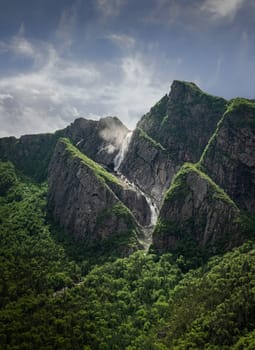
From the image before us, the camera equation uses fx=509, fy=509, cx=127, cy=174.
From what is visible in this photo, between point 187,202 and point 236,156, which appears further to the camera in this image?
point 236,156

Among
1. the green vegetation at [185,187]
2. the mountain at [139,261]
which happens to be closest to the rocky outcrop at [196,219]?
the green vegetation at [185,187]

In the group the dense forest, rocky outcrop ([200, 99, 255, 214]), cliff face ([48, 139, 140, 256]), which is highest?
rocky outcrop ([200, 99, 255, 214])

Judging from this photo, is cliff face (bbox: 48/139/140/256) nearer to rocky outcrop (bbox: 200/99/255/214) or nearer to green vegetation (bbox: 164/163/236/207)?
green vegetation (bbox: 164/163/236/207)

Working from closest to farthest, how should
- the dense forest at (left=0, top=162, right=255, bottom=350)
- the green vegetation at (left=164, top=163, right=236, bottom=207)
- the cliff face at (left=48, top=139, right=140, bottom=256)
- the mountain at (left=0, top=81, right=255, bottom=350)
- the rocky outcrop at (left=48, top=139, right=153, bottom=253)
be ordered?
the dense forest at (left=0, top=162, right=255, bottom=350)
the mountain at (left=0, top=81, right=255, bottom=350)
the green vegetation at (left=164, top=163, right=236, bottom=207)
the cliff face at (left=48, top=139, right=140, bottom=256)
the rocky outcrop at (left=48, top=139, right=153, bottom=253)

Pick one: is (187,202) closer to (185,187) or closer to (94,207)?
(185,187)

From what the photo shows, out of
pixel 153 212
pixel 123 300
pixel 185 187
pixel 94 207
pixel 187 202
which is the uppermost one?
pixel 185 187

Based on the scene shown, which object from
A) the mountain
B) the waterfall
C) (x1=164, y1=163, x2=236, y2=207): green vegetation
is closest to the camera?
the mountain

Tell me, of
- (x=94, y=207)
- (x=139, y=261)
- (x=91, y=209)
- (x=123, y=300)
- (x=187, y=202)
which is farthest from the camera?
(x=94, y=207)

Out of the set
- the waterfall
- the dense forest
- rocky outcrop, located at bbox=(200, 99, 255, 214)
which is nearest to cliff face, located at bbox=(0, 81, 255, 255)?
rocky outcrop, located at bbox=(200, 99, 255, 214)

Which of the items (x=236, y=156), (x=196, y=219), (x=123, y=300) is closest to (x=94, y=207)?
(x=196, y=219)
